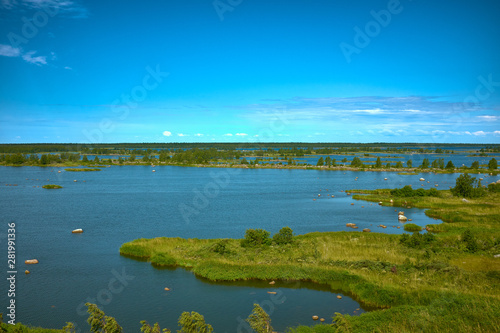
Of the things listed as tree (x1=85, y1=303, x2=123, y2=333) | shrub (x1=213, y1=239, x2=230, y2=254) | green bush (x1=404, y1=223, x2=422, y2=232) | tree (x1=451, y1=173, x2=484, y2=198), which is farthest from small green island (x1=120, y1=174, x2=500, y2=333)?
tree (x1=451, y1=173, x2=484, y2=198)

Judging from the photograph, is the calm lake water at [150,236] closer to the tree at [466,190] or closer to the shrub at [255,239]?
the shrub at [255,239]

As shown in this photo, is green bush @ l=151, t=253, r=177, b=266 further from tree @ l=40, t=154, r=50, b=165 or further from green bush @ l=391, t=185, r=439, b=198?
tree @ l=40, t=154, r=50, b=165

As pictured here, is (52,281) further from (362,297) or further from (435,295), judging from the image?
(435,295)

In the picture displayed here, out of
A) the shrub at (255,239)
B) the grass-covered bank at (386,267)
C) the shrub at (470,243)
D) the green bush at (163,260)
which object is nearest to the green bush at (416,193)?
the grass-covered bank at (386,267)

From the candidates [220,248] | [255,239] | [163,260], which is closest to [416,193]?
[255,239]

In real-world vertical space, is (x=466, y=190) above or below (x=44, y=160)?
below

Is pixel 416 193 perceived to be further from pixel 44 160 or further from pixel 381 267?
pixel 44 160
